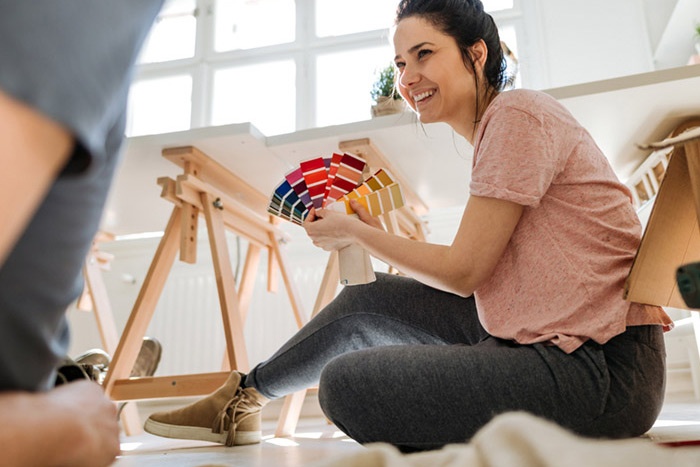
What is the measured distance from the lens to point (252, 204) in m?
2.05

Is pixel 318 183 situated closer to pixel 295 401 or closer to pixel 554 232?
pixel 554 232

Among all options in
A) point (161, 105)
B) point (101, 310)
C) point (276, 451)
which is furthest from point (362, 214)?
point (161, 105)

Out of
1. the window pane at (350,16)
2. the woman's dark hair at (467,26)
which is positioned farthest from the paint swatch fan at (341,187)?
the window pane at (350,16)

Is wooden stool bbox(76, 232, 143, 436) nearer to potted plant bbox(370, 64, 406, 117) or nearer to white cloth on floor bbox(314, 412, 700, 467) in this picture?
potted plant bbox(370, 64, 406, 117)

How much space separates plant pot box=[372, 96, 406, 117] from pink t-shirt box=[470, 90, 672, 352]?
1014 mm

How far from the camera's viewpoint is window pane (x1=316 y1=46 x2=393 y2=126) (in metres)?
3.43

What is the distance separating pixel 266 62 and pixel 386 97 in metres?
1.70

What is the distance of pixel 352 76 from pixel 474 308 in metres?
2.53

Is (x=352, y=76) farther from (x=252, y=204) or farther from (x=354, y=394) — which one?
(x=354, y=394)

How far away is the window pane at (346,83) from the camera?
343cm

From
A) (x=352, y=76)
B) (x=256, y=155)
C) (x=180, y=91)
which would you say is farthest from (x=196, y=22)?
(x=256, y=155)

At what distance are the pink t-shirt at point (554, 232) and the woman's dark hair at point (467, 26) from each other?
0.20 m

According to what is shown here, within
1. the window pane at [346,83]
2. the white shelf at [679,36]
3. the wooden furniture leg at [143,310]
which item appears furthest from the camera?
the window pane at [346,83]

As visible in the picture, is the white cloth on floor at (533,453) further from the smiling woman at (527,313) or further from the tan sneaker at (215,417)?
the tan sneaker at (215,417)
